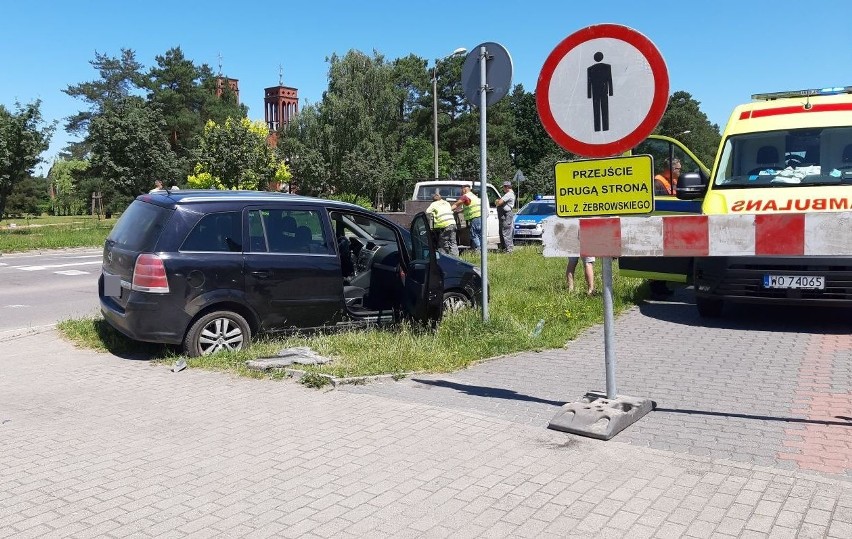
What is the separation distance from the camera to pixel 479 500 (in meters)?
3.94

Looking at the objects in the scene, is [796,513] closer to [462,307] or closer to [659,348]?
[659,348]

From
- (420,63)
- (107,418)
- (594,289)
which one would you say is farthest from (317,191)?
(107,418)

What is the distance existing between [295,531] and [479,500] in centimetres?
95

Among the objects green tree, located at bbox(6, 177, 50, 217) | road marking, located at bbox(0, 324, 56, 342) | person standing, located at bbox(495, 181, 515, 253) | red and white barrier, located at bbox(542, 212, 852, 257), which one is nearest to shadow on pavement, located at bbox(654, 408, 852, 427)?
red and white barrier, located at bbox(542, 212, 852, 257)

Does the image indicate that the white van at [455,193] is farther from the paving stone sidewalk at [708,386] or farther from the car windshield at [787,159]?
the paving stone sidewalk at [708,386]

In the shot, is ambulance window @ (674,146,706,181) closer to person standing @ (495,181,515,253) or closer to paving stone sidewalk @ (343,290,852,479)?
paving stone sidewalk @ (343,290,852,479)

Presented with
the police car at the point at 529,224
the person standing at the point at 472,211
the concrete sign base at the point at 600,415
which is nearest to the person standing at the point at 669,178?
the concrete sign base at the point at 600,415

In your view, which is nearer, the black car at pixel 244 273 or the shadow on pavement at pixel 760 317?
the black car at pixel 244 273

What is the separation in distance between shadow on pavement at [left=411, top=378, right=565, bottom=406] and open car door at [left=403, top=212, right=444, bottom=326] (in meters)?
1.39

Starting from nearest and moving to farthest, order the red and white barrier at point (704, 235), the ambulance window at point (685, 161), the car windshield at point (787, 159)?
the red and white barrier at point (704, 235) → the car windshield at point (787, 159) → the ambulance window at point (685, 161)

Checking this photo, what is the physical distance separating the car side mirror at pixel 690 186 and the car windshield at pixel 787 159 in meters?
0.20

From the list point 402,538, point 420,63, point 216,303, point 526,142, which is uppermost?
point 420,63

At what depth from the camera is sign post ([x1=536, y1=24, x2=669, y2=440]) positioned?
16.0 feet

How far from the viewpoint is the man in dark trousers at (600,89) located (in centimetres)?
502
